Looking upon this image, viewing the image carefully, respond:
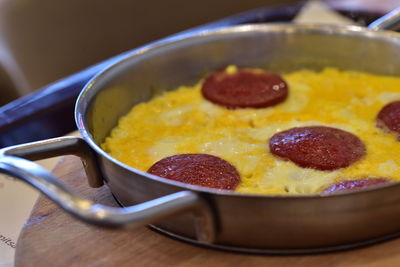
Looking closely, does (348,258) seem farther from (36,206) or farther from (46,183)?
(36,206)

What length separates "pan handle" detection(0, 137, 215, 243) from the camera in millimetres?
855

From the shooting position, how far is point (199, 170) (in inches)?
48.3

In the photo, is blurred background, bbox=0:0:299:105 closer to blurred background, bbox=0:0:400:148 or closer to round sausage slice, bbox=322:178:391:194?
blurred background, bbox=0:0:400:148

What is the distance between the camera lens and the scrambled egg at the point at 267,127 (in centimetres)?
123

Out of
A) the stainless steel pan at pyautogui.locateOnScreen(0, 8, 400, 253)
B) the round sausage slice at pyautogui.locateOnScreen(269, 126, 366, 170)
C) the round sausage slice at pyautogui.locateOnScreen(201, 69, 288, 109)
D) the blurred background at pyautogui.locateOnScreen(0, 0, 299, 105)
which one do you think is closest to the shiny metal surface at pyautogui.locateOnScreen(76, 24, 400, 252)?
the stainless steel pan at pyautogui.locateOnScreen(0, 8, 400, 253)

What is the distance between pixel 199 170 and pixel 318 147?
0.97 ft

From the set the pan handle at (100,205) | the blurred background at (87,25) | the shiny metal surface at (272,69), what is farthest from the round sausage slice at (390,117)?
the blurred background at (87,25)

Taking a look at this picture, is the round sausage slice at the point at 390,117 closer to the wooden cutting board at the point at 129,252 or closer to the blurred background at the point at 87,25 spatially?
the wooden cutting board at the point at 129,252

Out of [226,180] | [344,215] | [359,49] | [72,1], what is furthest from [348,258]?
[72,1]

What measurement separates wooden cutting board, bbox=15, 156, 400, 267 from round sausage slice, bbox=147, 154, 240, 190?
0.15 meters

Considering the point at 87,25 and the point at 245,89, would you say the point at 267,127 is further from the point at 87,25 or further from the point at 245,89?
the point at 87,25

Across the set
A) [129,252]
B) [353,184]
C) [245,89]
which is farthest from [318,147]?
[129,252]

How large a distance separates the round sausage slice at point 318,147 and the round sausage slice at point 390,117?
0.12 metres

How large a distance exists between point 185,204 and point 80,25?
2.22 m
